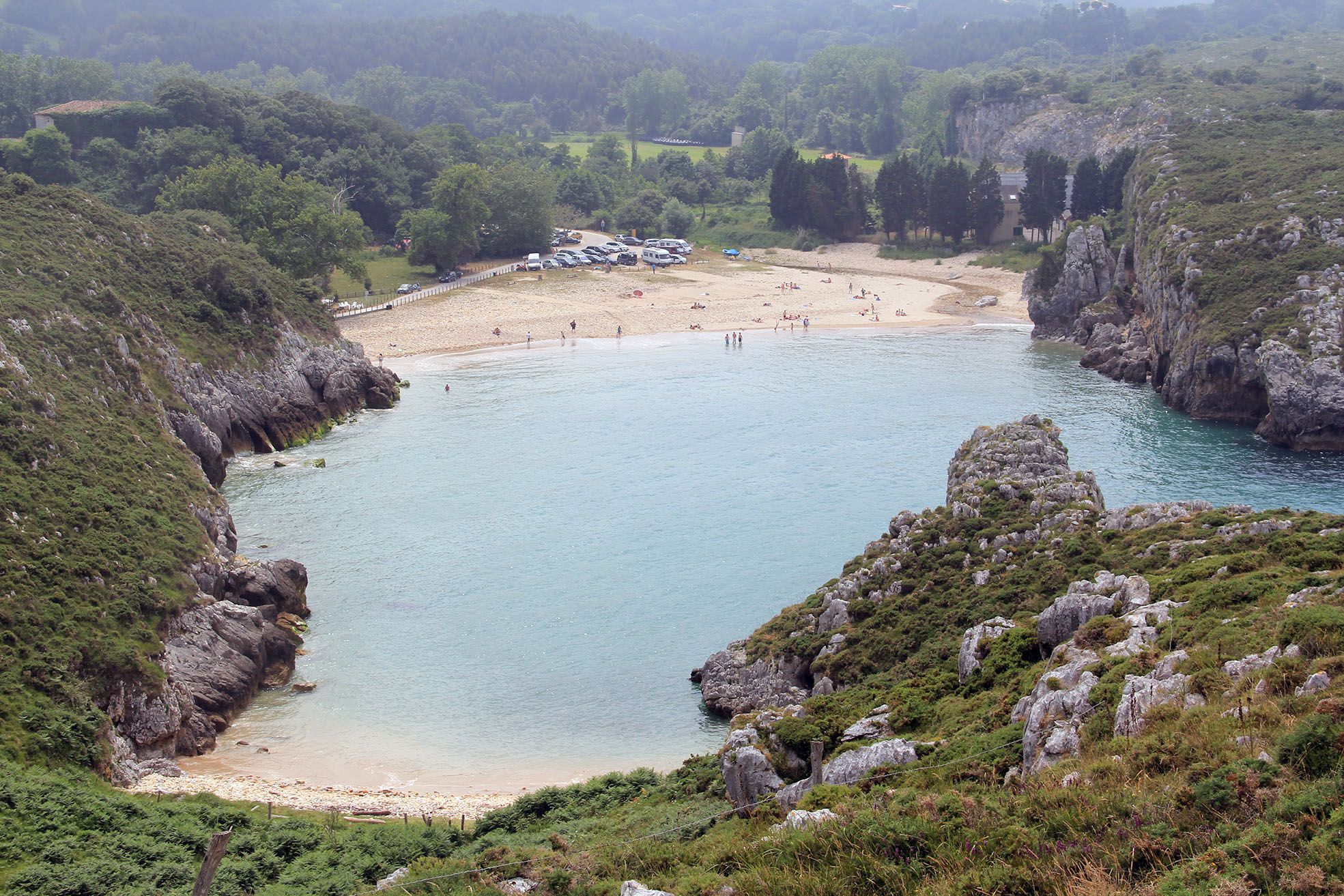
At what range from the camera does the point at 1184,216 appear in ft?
263

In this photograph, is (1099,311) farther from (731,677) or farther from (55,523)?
(55,523)

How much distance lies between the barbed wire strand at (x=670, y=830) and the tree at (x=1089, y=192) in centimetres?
9497

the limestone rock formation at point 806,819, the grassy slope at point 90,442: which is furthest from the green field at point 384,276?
the limestone rock formation at point 806,819

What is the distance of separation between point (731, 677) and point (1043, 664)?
12.5m

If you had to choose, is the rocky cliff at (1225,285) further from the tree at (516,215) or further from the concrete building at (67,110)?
the concrete building at (67,110)

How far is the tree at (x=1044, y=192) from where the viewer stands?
11419 cm

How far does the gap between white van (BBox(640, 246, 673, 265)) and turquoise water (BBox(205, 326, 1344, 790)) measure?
3449 centimetres

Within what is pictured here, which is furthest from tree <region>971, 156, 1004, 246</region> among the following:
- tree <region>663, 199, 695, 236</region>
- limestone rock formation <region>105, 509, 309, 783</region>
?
limestone rock formation <region>105, 509, 309, 783</region>

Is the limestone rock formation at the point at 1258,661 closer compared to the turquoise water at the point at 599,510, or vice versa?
the limestone rock formation at the point at 1258,661

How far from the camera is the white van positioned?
121125 millimetres

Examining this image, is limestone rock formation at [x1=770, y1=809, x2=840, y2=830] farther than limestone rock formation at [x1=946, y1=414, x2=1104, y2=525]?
No

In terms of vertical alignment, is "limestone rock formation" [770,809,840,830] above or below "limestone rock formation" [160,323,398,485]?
above

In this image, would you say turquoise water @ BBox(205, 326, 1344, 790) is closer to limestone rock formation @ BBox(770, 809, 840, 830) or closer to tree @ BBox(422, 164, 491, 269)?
limestone rock formation @ BBox(770, 809, 840, 830)

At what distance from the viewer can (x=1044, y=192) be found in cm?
11462
